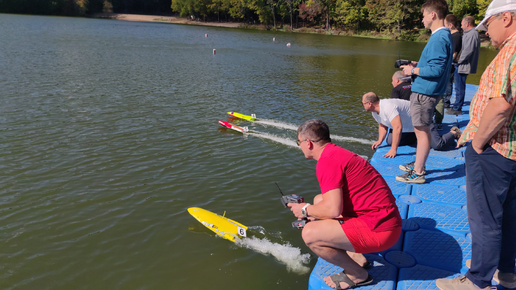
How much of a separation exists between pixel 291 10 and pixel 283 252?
93.6m

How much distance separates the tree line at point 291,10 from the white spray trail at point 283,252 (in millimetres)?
67817

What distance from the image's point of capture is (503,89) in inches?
133

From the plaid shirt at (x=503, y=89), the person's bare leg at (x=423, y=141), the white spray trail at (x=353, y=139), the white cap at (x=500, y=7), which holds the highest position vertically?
the white cap at (x=500, y=7)

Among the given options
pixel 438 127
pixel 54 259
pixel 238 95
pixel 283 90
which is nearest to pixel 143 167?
pixel 54 259

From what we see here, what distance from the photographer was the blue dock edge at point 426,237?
4551 mm

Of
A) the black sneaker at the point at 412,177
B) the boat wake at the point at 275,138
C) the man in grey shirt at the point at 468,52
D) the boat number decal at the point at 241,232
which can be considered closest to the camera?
the boat number decal at the point at 241,232

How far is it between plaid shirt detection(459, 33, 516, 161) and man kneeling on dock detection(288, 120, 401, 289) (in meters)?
1.20

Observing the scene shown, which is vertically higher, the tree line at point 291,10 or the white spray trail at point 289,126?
the tree line at point 291,10

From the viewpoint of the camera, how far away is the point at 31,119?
13086 mm

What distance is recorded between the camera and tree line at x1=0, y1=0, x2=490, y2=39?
71.8m

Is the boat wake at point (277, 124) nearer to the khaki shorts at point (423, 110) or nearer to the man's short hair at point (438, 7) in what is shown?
the khaki shorts at point (423, 110)

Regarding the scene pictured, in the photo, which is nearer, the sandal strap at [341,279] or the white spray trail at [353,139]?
the sandal strap at [341,279]

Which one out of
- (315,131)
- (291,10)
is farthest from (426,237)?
(291,10)

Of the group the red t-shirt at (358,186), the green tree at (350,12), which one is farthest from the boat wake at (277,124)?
the green tree at (350,12)
